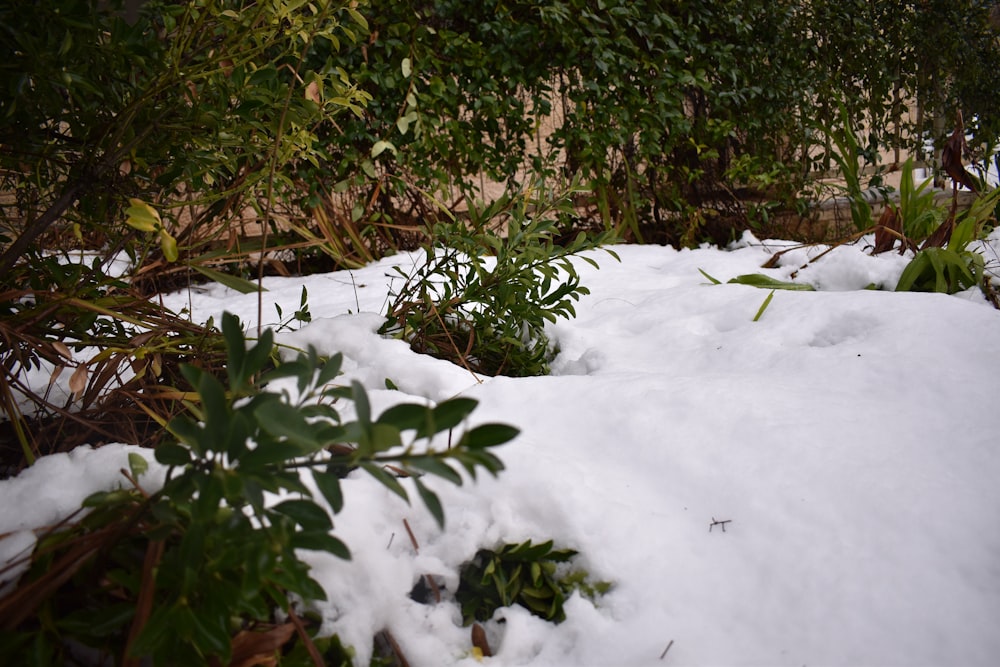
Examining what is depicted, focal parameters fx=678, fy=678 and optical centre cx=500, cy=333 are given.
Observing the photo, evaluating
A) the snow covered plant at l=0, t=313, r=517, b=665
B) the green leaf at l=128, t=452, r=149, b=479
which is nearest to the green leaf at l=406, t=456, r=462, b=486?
the snow covered plant at l=0, t=313, r=517, b=665

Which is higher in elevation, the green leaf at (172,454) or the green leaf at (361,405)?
the green leaf at (361,405)

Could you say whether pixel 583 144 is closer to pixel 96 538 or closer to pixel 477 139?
pixel 477 139

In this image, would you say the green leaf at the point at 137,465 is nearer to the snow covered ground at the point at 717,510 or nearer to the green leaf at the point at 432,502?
the snow covered ground at the point at 717,510

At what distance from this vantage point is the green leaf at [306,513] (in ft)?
1.70

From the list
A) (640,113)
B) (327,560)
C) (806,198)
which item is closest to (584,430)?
(327,560)

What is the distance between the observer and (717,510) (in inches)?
33.3

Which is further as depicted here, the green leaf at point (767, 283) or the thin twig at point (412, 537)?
the green leaf at point (767, 283)

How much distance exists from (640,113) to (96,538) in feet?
8.96

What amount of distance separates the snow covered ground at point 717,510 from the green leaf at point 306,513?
0.73ft

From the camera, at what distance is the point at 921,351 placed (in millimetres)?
1226

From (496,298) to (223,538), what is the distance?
843 mm

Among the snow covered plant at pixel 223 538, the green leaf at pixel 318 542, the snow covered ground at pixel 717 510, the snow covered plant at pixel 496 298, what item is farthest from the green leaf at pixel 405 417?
the snow covered plant at pixel 496 298

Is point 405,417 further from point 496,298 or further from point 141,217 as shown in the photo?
point 496,298

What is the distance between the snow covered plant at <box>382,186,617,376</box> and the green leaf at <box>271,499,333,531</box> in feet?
2.60
